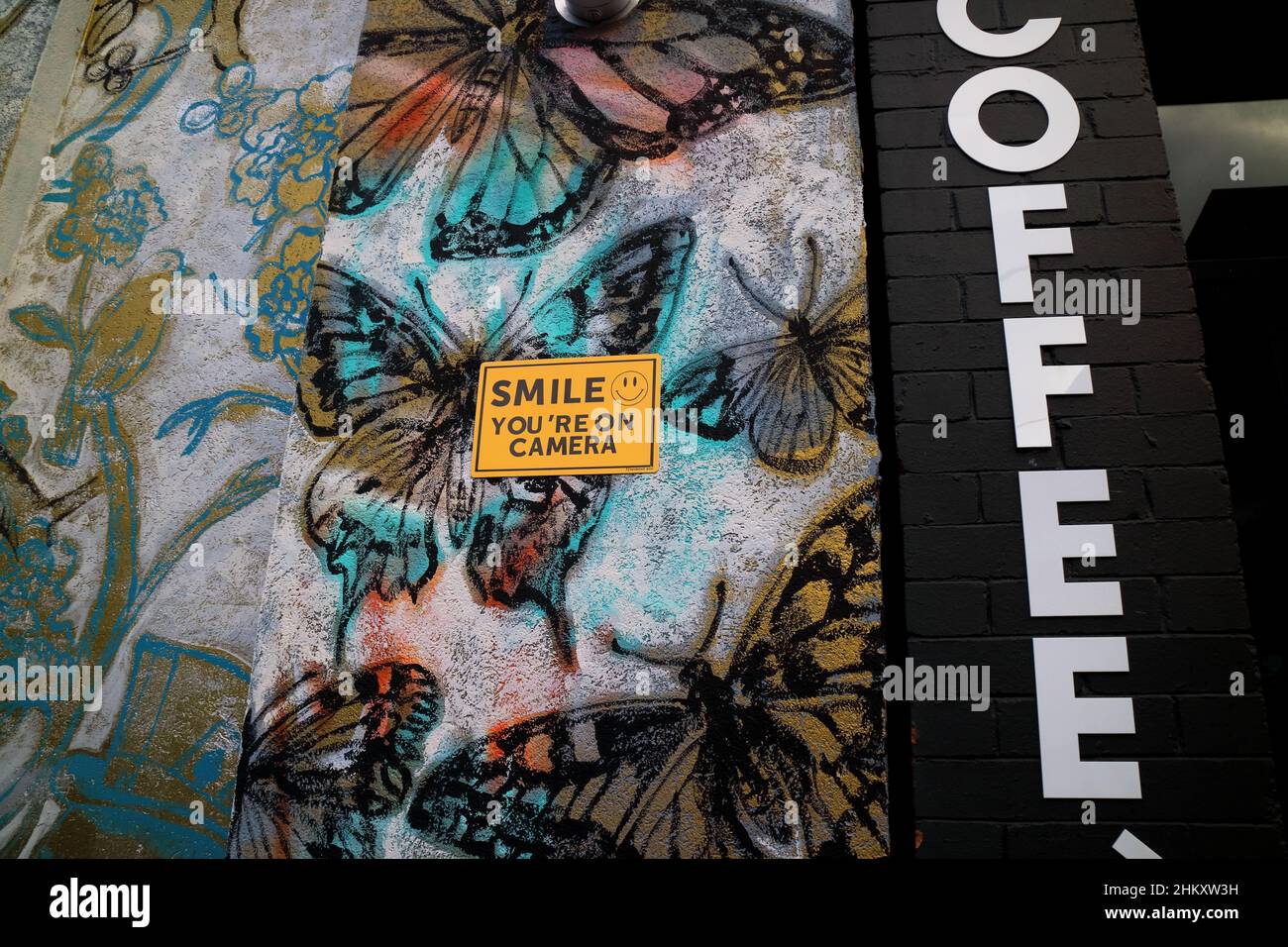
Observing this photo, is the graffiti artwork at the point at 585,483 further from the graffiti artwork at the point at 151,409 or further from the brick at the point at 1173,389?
the brick at the point at 1173,389

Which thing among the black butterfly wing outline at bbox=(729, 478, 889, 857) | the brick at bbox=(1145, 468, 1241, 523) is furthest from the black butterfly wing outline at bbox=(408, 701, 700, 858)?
the brick at bbox=(1145, 468, 1241, 523)

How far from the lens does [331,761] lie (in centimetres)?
175

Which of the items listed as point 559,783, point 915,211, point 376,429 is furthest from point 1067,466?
point 376,429

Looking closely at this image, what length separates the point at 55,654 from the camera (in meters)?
1.92

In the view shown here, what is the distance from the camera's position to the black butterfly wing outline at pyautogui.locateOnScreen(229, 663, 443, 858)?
1.71m

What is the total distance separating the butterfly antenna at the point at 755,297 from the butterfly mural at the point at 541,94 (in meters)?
0.29

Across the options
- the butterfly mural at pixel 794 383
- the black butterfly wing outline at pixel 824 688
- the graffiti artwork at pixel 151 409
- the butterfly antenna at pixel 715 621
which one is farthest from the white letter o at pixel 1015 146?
the graffiti artwork at pixel 151 409

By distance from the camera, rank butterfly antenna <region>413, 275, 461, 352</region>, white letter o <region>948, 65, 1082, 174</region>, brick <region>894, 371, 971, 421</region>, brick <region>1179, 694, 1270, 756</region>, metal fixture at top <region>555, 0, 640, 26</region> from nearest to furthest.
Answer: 1. brick <region>1179, 694, 1270, 756</region>
2. brick <region>894, 371, 971, 421</region>
3. white letter o <region>948, 65, 1082, 174</region>
4. butterfly antenna <region>413, 275, 461, 352</region>
5. metal fixture at top <region>555, 0, 640, 26</region>

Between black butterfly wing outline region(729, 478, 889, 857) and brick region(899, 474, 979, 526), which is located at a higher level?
brick region(899, 474, 979, 526)

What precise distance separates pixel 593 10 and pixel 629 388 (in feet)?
2.65

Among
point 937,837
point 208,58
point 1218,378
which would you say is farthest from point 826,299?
point 208,58

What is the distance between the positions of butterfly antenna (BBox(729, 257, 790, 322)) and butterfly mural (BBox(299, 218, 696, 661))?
0.30 ft

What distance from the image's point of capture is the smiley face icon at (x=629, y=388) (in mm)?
1851

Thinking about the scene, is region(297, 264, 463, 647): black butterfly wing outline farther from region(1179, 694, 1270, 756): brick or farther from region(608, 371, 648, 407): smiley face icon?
region(1179, 694, 1270, 756): brick
